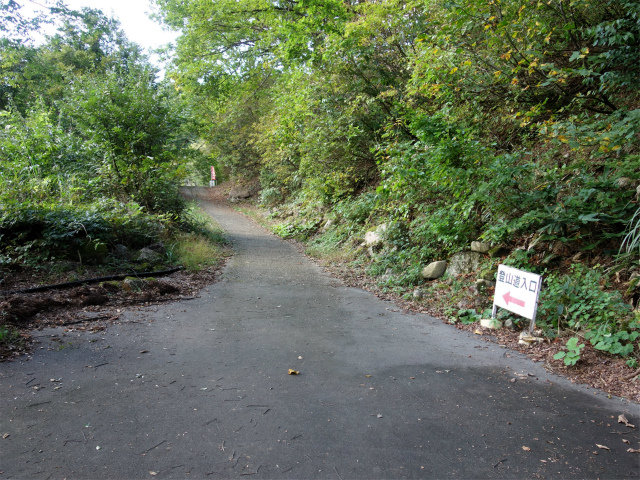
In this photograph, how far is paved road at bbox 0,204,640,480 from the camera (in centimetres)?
272

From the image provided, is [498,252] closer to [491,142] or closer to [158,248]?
[491,142]

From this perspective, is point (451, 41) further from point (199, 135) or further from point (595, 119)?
point (199, 135)

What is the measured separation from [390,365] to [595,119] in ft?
17.6

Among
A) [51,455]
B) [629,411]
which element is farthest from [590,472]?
[51,455]

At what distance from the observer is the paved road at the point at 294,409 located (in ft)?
8.92

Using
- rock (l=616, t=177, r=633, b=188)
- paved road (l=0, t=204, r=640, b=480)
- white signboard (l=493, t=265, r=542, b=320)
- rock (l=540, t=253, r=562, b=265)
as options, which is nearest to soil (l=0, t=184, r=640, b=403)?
paved road (l=0, t=204, r=640, b=480)

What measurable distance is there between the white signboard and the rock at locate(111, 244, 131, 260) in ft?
23.3

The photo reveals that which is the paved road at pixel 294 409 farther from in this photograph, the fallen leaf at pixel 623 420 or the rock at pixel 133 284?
the rock at pixel 133 284

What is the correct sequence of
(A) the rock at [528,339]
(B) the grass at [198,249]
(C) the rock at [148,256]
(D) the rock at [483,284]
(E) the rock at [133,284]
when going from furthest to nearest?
(B) the grass at [198,249] < (C) the rock at [148,256] < (E) the rock at [133,284] < (D) the rock at [483,284] < (A) the rock at [528,339]

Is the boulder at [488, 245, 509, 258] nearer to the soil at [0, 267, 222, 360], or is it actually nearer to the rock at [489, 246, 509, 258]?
the rock at [489, 246, 509, 258]

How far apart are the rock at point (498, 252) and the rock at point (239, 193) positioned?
23.5 m

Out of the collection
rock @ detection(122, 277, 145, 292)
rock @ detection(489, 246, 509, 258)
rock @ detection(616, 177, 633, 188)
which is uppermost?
rock @ detection(616, 177, 633, 188)

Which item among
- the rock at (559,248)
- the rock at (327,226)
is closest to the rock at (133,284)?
the rock at (559,248)

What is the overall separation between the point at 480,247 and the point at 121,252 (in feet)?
23.5
